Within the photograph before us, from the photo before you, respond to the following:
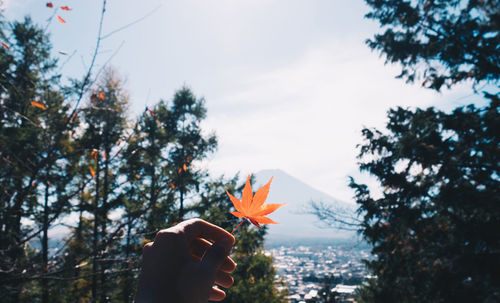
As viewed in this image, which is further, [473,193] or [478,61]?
[478,61]

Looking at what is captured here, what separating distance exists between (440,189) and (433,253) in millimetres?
1764

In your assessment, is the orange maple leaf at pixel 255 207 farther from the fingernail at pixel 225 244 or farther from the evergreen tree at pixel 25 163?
the evergreen tree at pixel 25 163

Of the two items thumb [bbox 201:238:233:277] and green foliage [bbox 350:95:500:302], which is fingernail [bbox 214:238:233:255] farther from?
green foliage [bbox 350:95:500:302]

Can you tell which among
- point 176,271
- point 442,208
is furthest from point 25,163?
point 442,208

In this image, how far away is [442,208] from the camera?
6266mm

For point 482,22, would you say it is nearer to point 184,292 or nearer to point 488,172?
point 488,172

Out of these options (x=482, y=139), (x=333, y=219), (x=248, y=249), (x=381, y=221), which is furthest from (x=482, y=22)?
(x=248, y=249)

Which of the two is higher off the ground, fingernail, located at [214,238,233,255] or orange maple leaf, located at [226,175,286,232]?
orange maple leaf, located at [226,175,286,232]

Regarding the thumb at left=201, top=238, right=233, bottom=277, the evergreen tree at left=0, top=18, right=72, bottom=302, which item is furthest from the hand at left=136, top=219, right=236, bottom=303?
the evergreen tree at left=0, top=18, right=72, bottom=302

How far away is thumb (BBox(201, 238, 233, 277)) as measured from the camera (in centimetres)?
91

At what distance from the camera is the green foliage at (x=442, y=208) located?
19.1 ft

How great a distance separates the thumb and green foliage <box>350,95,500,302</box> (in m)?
6.75

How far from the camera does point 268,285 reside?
1166 cm

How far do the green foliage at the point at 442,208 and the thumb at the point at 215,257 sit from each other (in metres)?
6.75
